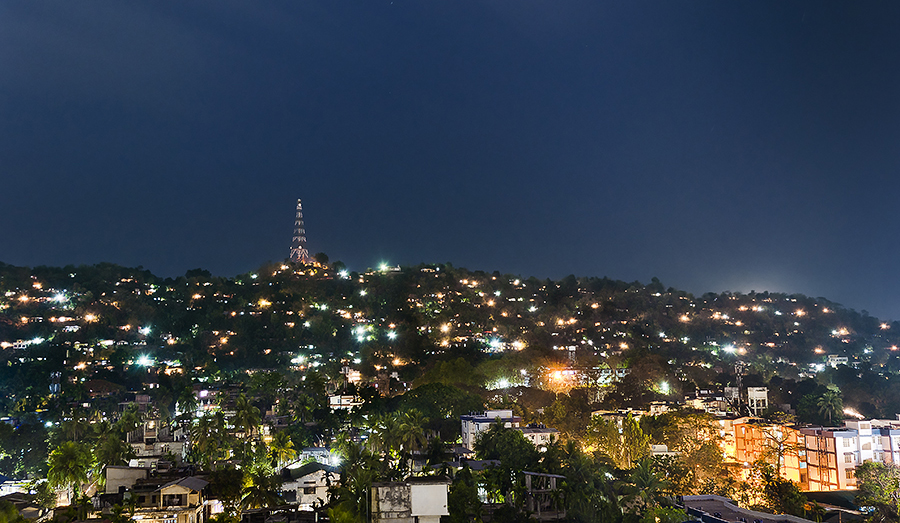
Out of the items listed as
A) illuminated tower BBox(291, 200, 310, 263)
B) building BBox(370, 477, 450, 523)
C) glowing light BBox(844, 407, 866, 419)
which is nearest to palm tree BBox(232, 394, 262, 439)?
building BBox(370, 477, 450, 523)

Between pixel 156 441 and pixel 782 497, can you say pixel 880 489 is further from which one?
pixel 156 441

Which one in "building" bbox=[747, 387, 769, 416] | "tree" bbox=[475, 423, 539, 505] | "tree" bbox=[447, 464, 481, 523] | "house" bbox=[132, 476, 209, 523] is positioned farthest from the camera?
"building" bbox=[747, 387, 769, 416]

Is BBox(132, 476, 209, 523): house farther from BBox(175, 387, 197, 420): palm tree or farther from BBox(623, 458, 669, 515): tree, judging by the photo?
BBox(175, 387, 197, 420): palm tree

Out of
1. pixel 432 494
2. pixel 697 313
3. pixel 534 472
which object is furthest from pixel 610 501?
pixel 697 313

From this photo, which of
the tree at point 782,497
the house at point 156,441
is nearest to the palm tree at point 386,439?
the house at point 156,441

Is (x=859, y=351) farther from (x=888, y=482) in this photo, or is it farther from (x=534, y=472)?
(x=534, y=472)
